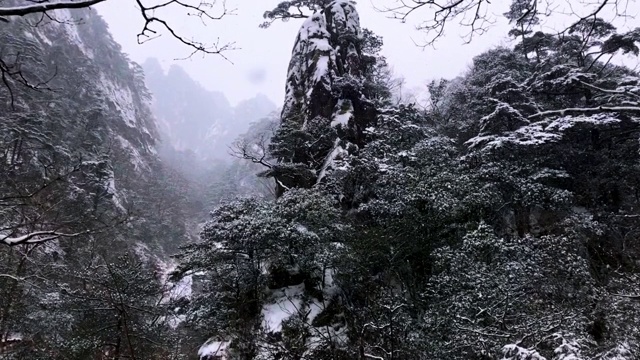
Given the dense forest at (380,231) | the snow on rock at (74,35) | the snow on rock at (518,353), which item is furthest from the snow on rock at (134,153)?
the snow on rock at (518,353)

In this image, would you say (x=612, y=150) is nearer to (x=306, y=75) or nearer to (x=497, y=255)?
(x=497, y=255)

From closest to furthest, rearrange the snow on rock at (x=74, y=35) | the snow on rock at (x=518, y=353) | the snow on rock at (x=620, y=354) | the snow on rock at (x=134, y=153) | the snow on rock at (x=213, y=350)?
the snow on rock at (x=518, y=353) → the snow on rock at (x=620, y=354) → the snow on rock at (x=213, y=350) → the snow on rock at (x=134, y=153) → the snow on rock at (x=74, y=35)

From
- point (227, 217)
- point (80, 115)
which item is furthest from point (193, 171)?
point (227, 217)

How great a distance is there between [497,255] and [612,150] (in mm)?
6853

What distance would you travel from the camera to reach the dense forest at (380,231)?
18.6 ft

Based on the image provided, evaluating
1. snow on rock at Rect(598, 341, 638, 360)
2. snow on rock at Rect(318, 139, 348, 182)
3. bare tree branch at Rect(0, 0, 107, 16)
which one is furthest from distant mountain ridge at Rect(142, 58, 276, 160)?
bare tree branch at Rect(0, 0, 107, 16)

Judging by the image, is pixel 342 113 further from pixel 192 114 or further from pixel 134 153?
pixel 192 114

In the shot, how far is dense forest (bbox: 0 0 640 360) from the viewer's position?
223 inches

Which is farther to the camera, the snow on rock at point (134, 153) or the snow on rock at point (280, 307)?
the snow on rock at point (134, 153)

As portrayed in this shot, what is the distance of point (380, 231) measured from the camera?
10.3 m

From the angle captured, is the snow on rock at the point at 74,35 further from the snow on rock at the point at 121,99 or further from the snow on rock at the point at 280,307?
the snow on rock at the point at 280,307

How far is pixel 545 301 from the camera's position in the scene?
688cm

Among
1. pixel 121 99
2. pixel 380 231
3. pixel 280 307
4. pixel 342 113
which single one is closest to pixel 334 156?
pixel 342 113

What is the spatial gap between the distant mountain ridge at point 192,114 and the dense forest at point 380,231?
192 feet
